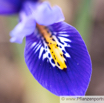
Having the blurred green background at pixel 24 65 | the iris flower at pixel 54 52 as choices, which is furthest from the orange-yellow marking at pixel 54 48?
the blurred green background at pixel 24 65

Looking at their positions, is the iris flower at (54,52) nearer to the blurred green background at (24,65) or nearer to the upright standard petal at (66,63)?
the upright standard petal at (66,63)

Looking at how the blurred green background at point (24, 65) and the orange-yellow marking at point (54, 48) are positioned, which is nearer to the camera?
the orange-yellow marking at point (54, 48)

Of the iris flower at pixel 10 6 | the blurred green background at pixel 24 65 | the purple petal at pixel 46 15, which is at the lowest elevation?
the blurred green background at pixel 24 65

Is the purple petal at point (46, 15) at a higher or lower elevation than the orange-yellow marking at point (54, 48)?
higher

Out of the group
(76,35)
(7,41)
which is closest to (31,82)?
(7,41)

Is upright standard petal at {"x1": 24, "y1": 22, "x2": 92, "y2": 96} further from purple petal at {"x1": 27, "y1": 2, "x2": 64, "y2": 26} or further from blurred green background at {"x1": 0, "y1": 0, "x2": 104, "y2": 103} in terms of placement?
blurred green background at {"x1": 0, "y1": 0, "x2": 104, "y2": 103}

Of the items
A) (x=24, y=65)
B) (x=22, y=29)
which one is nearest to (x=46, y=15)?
(x=22, y=29)

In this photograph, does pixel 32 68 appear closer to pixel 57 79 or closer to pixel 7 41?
pixel 57 79

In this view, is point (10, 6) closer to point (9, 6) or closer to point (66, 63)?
point (9, 6)
